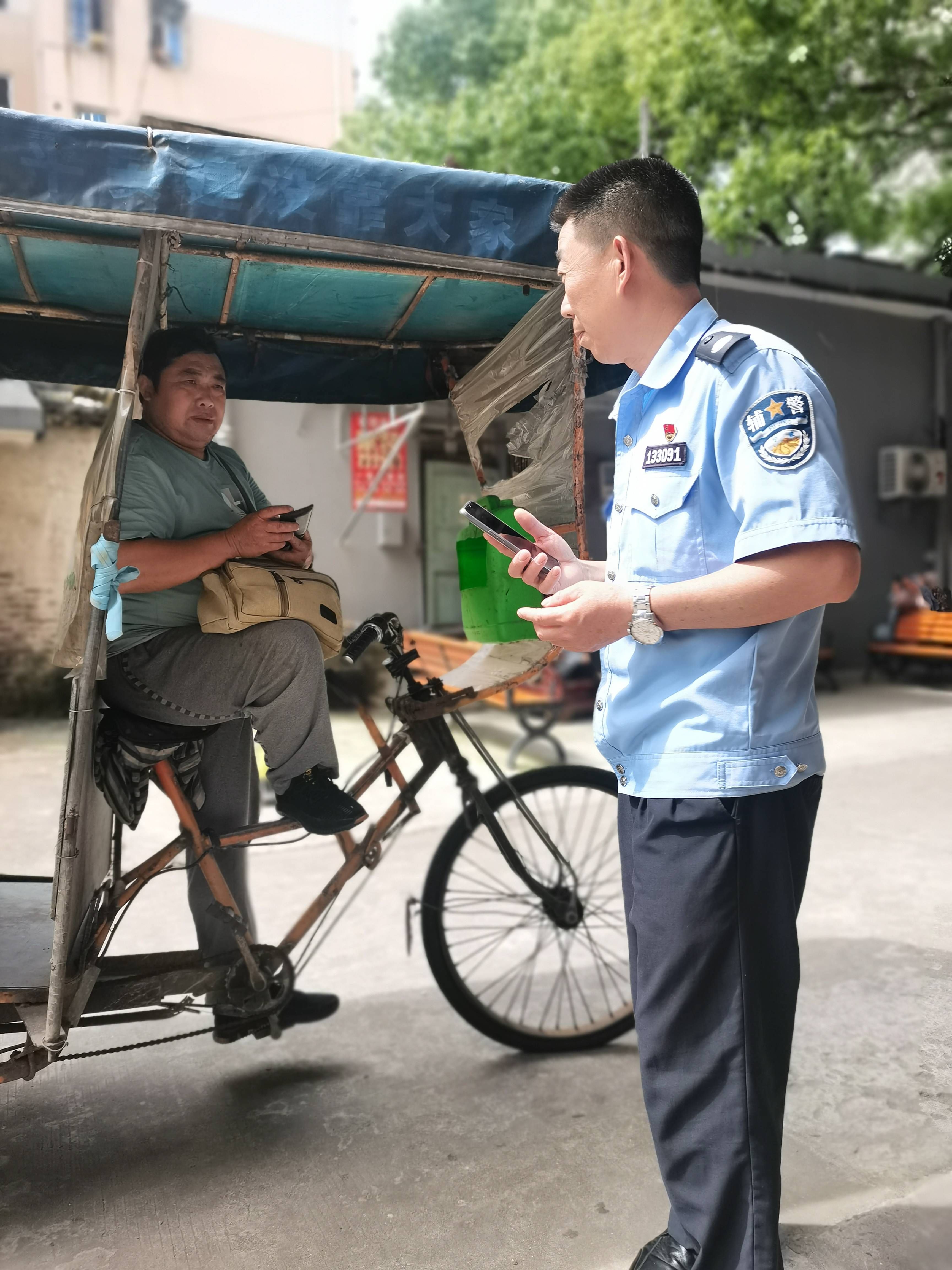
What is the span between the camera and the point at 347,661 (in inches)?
103

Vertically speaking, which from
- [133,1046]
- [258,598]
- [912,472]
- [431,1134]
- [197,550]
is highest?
[912,472]

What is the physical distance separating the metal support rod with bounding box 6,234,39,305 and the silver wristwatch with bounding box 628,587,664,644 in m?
1.48

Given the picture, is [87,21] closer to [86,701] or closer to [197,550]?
[197,550]

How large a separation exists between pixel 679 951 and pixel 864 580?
2.26m

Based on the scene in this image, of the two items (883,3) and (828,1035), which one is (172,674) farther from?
(883,3)

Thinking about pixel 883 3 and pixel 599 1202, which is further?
pixel 883 3

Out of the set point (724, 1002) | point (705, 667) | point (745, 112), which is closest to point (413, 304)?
point (705, 667)

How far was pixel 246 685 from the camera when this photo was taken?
2.39m

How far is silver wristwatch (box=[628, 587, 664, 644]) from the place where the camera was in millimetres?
1554

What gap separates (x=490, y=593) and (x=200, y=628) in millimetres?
721

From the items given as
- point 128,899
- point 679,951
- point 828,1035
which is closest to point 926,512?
point 828,1035

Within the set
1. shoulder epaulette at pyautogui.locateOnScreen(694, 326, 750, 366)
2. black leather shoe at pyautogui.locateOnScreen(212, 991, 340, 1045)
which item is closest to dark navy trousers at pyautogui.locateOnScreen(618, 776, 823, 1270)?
shoulder epaulette at pyautogui.locateOnScreen(694, 326, 750, 366)

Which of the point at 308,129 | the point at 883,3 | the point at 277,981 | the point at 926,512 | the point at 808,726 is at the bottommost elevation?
the point at 277,981

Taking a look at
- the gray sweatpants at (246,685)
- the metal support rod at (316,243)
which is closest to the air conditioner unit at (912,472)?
the metal support rod at (316,243)
